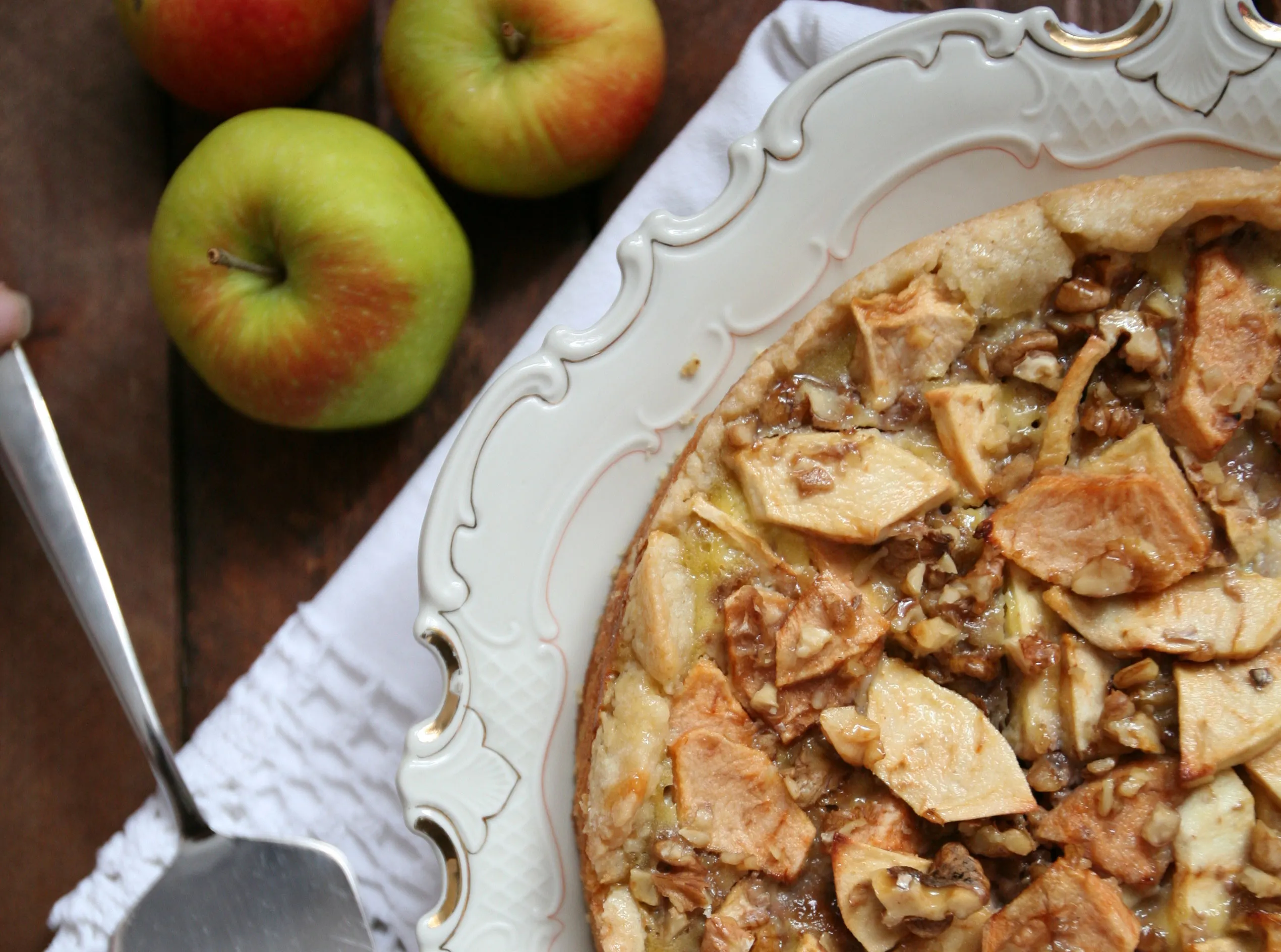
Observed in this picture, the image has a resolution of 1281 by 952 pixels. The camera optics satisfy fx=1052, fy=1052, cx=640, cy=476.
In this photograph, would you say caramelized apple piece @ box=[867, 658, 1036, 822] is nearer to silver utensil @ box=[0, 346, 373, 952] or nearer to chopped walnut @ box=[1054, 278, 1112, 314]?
chopped walnut @ box=[1054, 278, 1112, 314]

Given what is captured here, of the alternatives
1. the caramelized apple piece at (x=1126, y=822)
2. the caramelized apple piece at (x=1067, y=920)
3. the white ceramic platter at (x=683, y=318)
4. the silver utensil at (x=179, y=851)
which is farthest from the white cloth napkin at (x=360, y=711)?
the caramelized apple piece at (x=1126, y=822)

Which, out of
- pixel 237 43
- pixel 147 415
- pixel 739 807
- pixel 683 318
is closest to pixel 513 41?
pixel 237 43

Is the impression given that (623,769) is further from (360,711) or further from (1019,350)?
(1019,350)

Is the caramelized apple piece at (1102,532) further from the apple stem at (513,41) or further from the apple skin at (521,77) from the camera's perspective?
the apple stem at (513,41)

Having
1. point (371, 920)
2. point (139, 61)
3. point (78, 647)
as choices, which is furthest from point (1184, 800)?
point (139, 61)

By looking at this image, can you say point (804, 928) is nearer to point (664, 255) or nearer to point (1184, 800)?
point (1184, 800)

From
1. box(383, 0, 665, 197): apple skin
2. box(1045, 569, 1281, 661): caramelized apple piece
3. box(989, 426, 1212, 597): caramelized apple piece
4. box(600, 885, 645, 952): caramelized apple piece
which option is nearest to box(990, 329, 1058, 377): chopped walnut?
box(989, 426, 1212, 597): caramelized apple piece
